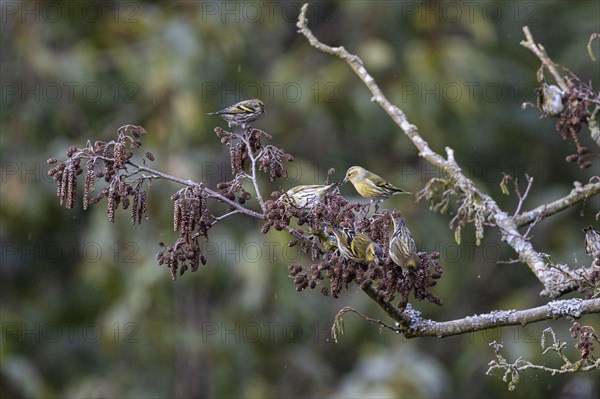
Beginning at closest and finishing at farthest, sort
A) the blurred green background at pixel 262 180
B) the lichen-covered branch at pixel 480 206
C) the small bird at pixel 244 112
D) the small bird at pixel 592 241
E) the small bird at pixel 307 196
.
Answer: the small bird at pixel 307 196
the small bird at pixel 592 241
the lichen-covered branch at pixel 480 206
the small bird at pixel 244 112
the blurred green background at pixel 262 180

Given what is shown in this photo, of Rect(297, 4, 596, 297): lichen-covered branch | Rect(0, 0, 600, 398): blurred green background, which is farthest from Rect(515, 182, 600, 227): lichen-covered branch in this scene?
Rect(0, 0, 600, 398): blurred green background

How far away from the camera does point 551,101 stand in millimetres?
4000

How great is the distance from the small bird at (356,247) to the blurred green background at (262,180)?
790cm

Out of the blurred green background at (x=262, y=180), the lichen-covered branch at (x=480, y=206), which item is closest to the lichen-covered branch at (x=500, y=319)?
the lichen-covered branch at (x=480, y=206)

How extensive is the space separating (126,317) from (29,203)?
1.78 m

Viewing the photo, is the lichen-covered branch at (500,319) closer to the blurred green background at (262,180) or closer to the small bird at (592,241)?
the small bird at (592,241)

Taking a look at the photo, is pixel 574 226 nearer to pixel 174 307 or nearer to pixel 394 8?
pixel 394 8

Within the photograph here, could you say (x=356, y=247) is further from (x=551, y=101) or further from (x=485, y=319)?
(x=551, y=101)

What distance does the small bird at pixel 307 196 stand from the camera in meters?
3.26

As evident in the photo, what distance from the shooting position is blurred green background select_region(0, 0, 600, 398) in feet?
39.4

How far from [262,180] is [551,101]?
8123mm

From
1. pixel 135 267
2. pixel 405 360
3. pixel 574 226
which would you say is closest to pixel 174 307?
pixel 135 267

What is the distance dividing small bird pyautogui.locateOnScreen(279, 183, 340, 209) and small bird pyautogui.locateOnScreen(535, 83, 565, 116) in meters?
1.03

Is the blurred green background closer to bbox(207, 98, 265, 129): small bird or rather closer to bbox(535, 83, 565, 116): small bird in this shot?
bbox(207, 98, 265, 129): small bird
